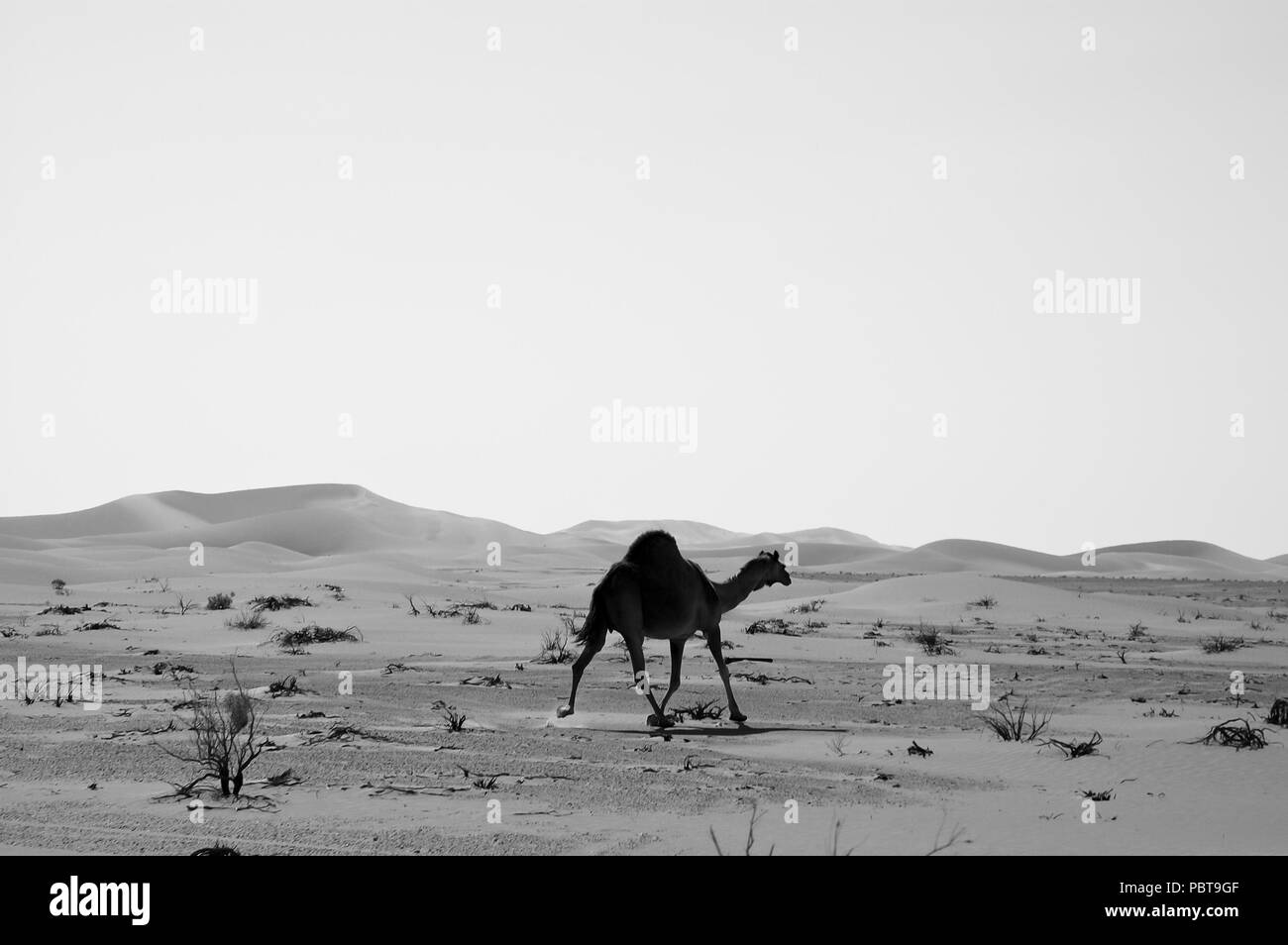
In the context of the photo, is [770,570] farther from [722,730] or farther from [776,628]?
[776,628]

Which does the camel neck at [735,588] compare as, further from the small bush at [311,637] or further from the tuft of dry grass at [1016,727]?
the small bush at [311,637]

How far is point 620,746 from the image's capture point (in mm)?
11273

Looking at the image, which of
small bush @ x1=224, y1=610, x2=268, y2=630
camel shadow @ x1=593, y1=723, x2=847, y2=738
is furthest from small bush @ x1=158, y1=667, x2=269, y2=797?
small bush @ x1=224, y1=610, x2=268, y2=630

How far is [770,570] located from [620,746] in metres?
4.23

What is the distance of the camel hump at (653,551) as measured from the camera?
1274 centimetres

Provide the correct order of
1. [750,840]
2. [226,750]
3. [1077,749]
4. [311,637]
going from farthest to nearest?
1. [311,637]
2. [1077,749]
3. [226,750]
4. [750,840]

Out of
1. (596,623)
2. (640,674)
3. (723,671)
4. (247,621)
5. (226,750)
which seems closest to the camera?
(226,750)

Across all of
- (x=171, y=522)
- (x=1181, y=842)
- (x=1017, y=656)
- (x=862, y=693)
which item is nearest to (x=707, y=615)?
(x=862, y=693)

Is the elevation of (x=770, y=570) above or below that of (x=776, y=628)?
above

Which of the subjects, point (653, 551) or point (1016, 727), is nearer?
point (1016, 727)

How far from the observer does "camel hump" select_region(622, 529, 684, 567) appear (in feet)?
41.8

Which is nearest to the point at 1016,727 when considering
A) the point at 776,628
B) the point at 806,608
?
Result: the point at 776,628

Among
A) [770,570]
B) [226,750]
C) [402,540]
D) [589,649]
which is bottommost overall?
[402,540]

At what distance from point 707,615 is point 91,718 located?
20.7 ft
